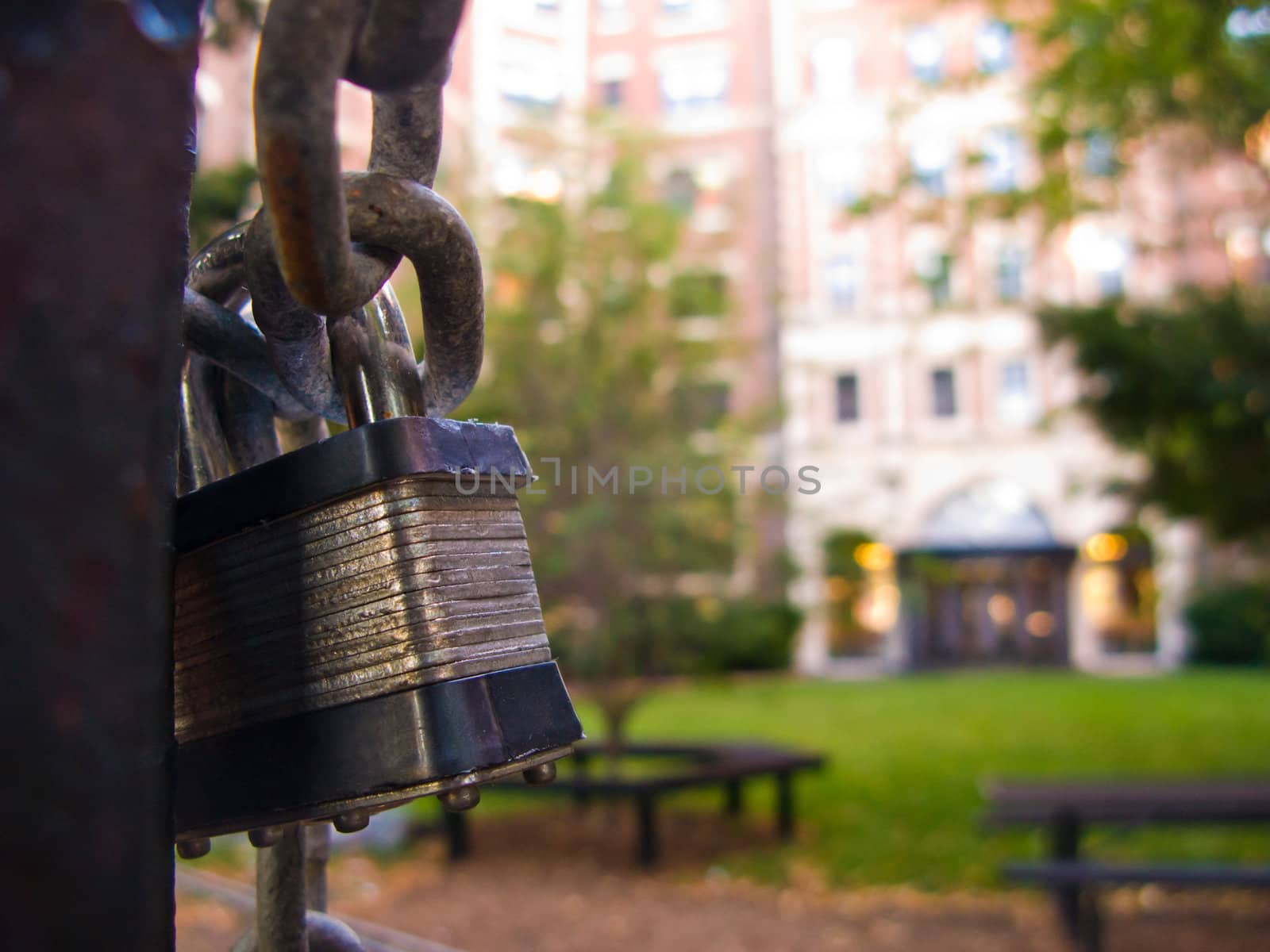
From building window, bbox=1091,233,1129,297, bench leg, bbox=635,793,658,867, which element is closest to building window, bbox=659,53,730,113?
building window, bbox=1091,233,1129,297

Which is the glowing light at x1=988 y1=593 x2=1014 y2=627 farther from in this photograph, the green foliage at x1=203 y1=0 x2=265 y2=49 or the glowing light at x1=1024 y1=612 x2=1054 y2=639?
the green foliage at x1=203 y1=0 x2=265 y2=49

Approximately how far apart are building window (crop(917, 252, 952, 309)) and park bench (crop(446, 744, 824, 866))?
3.69 metres

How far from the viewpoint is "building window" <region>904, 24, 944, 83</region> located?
28.6 m

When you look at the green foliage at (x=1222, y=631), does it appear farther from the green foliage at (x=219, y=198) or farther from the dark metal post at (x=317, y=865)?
the dark metal post at (x=317, y=865)

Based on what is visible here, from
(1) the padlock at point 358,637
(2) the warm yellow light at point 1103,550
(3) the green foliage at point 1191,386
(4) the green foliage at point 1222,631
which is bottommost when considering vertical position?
(4) the green foliage at point 1222,631

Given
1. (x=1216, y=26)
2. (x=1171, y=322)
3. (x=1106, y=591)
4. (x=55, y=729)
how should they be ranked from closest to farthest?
1. (x=55, y=729)
2. (x=1216, y=26)
3. (x=1171, y=322)
4. (x=1106, y=591)

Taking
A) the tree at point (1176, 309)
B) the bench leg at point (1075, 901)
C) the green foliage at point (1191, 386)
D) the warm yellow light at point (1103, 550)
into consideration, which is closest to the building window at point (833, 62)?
the warm yellow light at point (1103, 550)

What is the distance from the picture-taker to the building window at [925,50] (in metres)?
28.6

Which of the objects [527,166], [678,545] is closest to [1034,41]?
[527,166]

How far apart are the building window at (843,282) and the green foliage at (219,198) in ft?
90.5

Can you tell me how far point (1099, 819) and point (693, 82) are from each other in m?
27.0

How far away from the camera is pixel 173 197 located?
44 centimetres

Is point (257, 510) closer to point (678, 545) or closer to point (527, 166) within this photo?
point (678, 545)

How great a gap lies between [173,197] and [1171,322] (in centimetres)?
821
